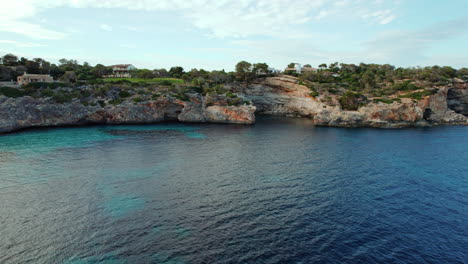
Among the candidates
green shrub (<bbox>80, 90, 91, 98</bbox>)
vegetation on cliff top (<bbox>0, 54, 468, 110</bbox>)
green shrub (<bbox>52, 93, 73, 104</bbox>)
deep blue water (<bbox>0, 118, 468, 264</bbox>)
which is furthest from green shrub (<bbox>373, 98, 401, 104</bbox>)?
green shrub (<bbox>52, 93, 73, 104</bbox>)

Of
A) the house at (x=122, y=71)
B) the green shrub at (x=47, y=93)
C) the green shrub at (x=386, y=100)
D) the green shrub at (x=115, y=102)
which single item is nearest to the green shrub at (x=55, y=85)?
the green shrub at (x=47, y=93)

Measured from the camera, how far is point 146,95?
7388 cm

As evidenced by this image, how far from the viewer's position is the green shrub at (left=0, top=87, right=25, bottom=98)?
59.8 m

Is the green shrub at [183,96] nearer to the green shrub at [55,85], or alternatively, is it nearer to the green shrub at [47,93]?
the green shrub at [55,85]

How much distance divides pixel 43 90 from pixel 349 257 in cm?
7572

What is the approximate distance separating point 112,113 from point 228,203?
176 feet

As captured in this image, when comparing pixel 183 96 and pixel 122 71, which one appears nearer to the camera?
pixel 183 96

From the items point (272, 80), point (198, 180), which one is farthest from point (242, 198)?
point (272, 80)

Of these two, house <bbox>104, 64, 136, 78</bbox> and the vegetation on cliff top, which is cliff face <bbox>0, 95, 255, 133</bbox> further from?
house <bbox>104, 64, 136, 78</bbox>

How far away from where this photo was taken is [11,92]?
60.7 m

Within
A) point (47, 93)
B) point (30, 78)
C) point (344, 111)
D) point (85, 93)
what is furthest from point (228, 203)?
point (30, 78)

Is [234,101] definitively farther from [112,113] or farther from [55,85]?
[55,85]

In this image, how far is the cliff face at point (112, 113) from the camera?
2249 inches

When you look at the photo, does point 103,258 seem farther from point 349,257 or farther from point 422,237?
point 422,237
